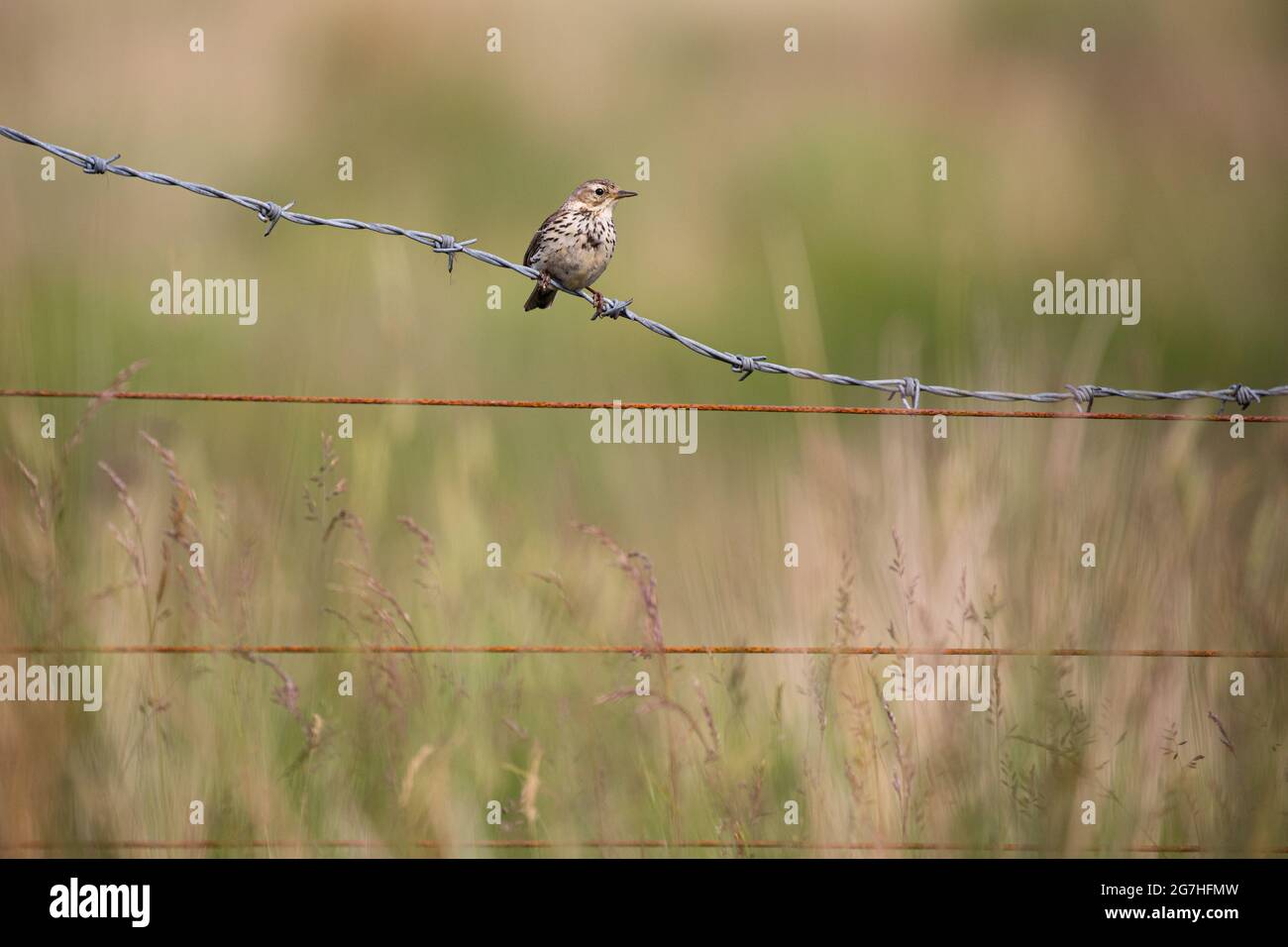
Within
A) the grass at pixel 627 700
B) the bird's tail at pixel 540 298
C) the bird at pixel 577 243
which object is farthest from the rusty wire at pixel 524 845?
the bird's tail at pixel 540 298

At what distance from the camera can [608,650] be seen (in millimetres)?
4375

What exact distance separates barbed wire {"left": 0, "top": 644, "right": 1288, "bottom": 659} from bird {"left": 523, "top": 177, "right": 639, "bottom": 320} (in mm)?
1611

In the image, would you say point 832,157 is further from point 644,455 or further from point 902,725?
point 902,725

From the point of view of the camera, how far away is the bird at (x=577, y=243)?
18.3 ft

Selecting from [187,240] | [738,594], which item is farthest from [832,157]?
[738,594]

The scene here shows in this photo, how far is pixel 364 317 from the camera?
7996 mm

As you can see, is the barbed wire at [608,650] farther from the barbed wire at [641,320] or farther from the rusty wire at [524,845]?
the barbed wire at [641,320]

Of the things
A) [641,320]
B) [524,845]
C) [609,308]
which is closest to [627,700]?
[524,845]

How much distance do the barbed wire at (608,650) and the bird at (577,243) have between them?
161 cm

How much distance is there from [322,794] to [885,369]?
14.6ft

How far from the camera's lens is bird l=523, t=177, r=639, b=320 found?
5570 millimetres

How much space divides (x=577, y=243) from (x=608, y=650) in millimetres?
1948

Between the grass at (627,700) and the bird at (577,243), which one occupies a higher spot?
the bird at (577,243)

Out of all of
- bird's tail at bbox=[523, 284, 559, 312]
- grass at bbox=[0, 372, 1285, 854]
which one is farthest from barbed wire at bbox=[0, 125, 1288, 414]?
bird's tail at bbox=[523, 284, 559, 312]
